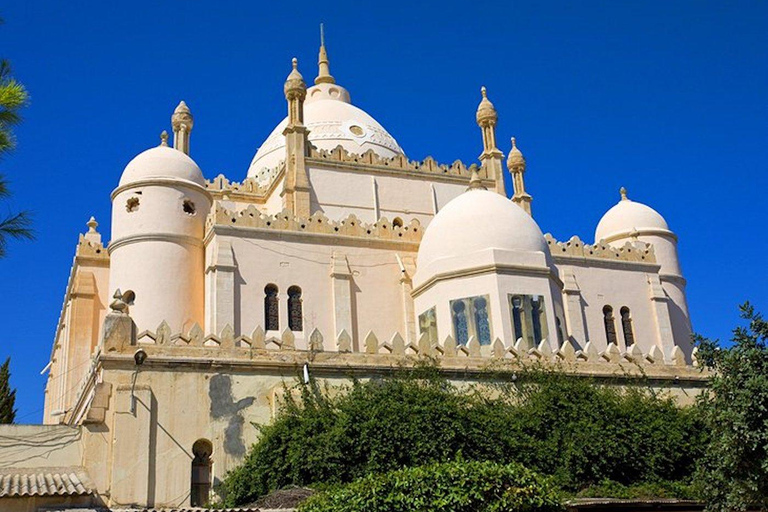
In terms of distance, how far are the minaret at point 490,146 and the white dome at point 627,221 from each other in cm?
499

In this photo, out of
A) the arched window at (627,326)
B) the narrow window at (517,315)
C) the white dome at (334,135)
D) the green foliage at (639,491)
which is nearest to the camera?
the green foliage at (639,491)

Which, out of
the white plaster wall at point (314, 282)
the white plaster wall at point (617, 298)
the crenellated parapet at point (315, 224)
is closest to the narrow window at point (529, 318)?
the white plaster wall at point (314, 282)

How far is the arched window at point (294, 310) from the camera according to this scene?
94.7 feet

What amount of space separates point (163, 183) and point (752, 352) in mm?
20398

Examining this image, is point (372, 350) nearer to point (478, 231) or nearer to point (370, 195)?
point (478, 231)

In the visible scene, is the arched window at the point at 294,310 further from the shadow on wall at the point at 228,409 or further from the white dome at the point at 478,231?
the shadow on wall at the point at 228,409

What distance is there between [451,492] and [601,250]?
2172 centimetres

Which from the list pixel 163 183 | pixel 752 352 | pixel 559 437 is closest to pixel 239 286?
A: pixel 163 183

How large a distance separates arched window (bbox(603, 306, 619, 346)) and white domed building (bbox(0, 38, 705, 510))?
0.09 metres

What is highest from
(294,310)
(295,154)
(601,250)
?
(295,154)

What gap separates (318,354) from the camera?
859 inches

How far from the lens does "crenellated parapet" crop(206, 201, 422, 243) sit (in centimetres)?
2953

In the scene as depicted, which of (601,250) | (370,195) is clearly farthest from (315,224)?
(601,250)

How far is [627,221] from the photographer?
37750mm
